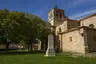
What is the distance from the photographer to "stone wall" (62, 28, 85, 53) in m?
25.0

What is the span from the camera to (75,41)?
26766mm

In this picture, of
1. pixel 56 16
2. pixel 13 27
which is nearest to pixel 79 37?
pixel 13 27

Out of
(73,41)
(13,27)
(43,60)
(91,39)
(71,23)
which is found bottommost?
(43,60)

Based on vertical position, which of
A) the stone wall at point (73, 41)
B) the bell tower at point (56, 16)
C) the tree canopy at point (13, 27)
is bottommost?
the stone wall at point (73, 41)

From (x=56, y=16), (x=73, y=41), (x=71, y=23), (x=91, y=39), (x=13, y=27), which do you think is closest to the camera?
(x=91, y=39)

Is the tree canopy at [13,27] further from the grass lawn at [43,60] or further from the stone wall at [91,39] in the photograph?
the stone wall at [91,39]

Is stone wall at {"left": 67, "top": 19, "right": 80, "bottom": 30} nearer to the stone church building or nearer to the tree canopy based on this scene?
the stone church building

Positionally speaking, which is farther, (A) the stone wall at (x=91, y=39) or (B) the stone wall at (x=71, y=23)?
(B) the stone wall at (x=71, y=23)

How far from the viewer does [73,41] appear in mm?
27438

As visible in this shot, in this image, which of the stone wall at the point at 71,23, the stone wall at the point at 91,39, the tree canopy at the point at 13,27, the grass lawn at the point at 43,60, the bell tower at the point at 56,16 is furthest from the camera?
the bell tower at the point at 56,16

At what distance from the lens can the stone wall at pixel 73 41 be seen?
25.0 meters

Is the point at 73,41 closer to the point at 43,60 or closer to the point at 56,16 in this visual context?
the point at 43,60

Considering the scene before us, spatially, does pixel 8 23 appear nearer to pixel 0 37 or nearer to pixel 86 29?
pixel 0 37

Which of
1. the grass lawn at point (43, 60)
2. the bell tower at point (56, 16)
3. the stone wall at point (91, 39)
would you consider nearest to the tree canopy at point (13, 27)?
the grass lawn at point (43, 60)
